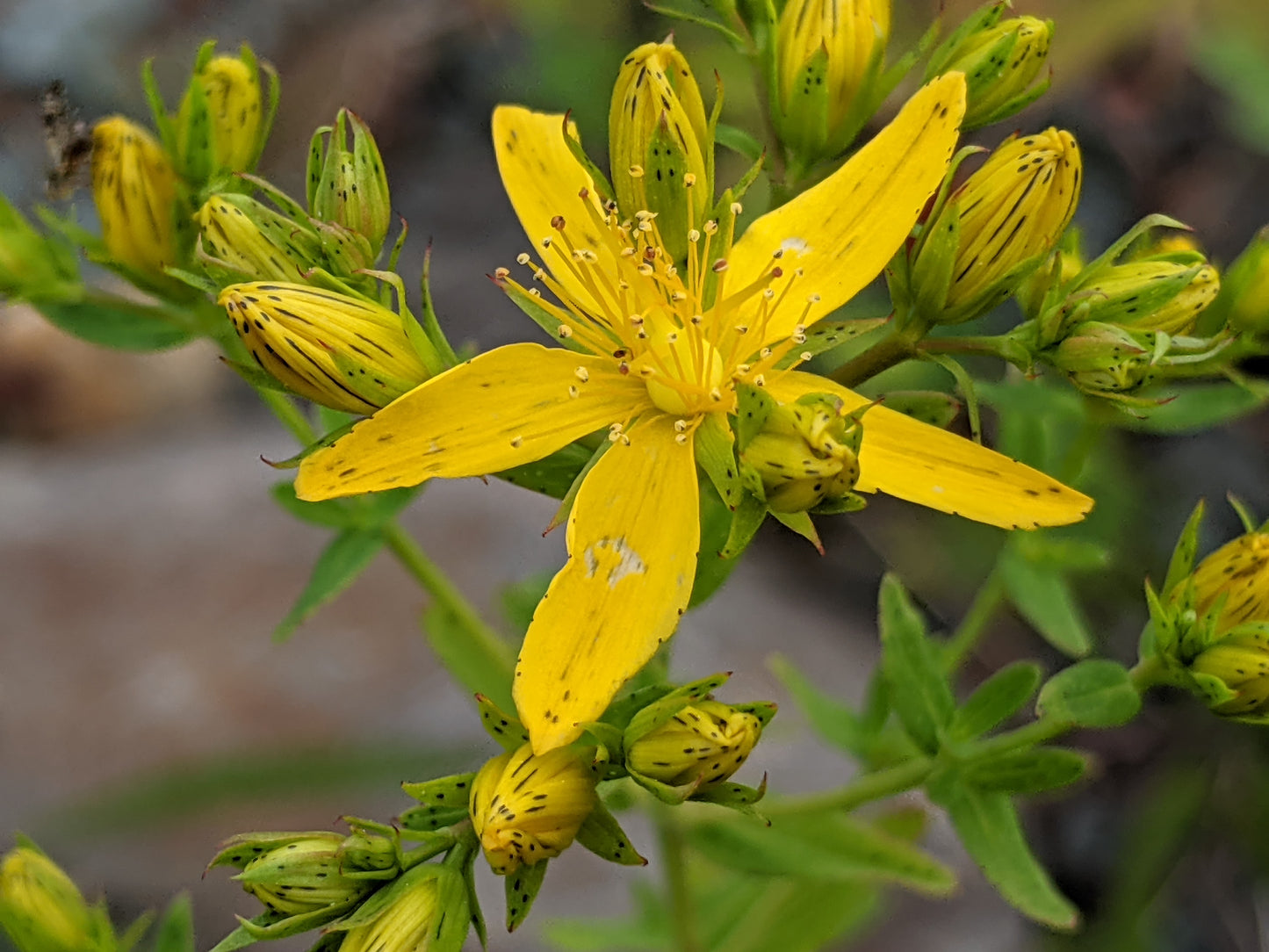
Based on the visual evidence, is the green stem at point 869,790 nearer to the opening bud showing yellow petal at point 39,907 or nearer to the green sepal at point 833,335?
the green sepal at point 833,335

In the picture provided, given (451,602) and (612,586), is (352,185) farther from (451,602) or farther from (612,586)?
(451,602)

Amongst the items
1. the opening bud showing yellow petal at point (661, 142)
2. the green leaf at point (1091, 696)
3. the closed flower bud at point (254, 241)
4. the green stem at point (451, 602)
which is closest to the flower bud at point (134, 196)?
the closed flower bud at point (254, 241)

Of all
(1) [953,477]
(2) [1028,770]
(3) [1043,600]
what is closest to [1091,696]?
(2) [1028,770]

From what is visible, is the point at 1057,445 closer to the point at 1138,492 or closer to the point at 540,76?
the point at 1138,492

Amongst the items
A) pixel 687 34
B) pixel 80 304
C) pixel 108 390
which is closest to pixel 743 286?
pixel 80 304

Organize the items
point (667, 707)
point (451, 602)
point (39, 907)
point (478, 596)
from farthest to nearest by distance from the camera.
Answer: point (478, 596)
point (451, 602)
point (39, 907)
point (667, 707)
